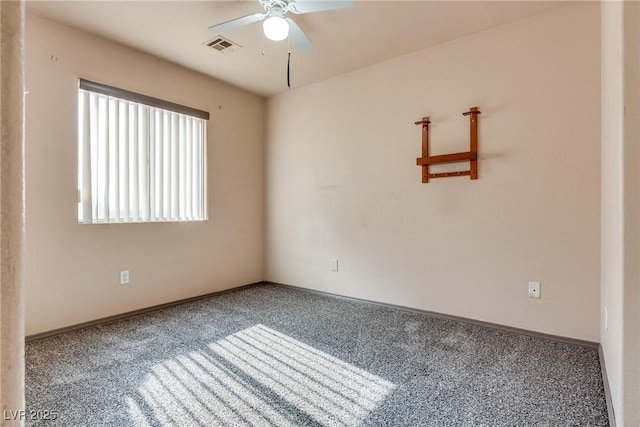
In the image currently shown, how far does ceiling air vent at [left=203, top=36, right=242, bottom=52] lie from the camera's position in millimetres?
2756

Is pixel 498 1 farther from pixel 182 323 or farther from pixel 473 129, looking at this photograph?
pixel 182 323

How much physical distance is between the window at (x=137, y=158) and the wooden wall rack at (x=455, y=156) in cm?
231

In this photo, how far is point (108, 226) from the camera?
9.20ft

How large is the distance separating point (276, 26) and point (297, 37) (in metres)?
0.27

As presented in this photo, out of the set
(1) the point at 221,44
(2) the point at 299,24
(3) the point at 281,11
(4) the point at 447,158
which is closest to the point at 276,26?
(3) the point at 281,11

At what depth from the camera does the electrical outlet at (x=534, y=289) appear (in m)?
2.45

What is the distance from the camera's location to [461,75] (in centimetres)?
278

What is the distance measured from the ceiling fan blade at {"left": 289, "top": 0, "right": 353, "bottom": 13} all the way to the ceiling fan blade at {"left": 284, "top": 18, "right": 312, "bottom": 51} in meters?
0.10

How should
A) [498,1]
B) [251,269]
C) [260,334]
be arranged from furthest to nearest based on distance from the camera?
1. [251,269]
2. [260,334]
3. [498,1]

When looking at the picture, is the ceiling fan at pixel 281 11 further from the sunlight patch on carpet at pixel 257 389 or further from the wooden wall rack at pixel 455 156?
the sunlight patch on carpet at pixel 257 389

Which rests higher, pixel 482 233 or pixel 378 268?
pixel 482 233

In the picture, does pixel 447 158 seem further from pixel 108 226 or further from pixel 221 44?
pixel 108 226

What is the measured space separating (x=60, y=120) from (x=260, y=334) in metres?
2.28

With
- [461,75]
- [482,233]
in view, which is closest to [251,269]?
[482,233]
